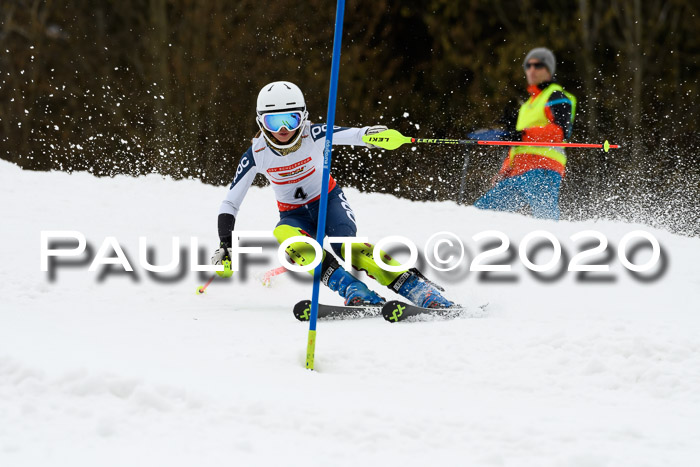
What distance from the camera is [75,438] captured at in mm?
2676

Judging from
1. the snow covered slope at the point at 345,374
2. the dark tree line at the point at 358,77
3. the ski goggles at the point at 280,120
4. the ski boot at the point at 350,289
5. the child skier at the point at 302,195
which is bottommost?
the snow covered slope at the point at 345,374

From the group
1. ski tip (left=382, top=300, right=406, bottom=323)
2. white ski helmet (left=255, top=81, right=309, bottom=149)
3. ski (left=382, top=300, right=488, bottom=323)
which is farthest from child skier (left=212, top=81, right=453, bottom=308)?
ski tip (left=382, top=300, right=406, bottom=323)

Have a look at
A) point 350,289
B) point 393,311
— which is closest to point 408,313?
point 393,311

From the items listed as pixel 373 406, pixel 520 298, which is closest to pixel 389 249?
pixel 520 298

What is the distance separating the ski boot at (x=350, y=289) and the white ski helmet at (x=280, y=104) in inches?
37.5

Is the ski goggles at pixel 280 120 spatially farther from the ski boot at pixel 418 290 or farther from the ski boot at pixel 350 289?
the ski boot at pixel 418 290

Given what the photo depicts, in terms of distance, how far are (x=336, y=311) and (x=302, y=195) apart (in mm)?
1083

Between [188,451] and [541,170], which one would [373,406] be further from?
[541,170]

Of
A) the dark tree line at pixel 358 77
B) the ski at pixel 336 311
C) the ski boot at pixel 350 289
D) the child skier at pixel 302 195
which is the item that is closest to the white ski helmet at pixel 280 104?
the child skier at pixel 302 195

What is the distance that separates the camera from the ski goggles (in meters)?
5.34

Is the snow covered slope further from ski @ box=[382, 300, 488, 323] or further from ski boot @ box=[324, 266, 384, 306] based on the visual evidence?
ski boot @ box=[324, 266, 384, 306]

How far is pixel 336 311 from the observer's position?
5035 millimetres

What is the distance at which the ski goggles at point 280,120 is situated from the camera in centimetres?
534

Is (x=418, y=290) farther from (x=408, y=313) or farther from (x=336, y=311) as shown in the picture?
(x=336, y=311)
